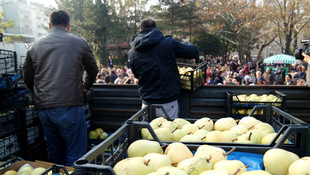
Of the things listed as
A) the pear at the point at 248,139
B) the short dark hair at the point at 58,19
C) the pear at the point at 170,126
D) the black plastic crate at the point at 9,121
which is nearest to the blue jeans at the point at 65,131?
the black plastic crate at the point at 9,121

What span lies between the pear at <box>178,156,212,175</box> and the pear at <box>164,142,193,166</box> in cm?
10

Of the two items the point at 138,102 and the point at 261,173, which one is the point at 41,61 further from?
the point at 261,173

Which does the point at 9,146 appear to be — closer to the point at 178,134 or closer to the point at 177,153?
the point at 178,134

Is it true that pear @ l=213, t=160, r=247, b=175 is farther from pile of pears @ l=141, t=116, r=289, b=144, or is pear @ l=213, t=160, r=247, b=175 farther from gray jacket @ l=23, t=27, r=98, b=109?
gray jacket @ l=23, t=27, r=98, b=109

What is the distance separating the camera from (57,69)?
270 cm

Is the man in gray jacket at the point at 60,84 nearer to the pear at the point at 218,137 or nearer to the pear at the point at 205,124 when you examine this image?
the pear at the point at 205,124

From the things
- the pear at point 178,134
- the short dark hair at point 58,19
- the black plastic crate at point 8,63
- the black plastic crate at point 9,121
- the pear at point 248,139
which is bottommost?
the black plastic crate at point 9,121

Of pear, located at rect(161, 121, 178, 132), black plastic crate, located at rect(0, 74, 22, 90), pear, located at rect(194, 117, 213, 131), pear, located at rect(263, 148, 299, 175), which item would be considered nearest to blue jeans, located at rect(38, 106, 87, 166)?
black plastic crate, located at rect(0, 74, 22, 90)

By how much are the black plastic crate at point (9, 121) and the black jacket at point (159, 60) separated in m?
1.65

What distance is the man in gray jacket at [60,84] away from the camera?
2.68m

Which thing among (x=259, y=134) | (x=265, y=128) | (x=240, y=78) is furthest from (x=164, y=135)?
(x=240, y=78)

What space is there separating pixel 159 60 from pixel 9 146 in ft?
6.91

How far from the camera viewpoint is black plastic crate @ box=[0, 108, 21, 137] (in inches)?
113

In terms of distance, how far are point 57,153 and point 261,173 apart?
2.45 meters
